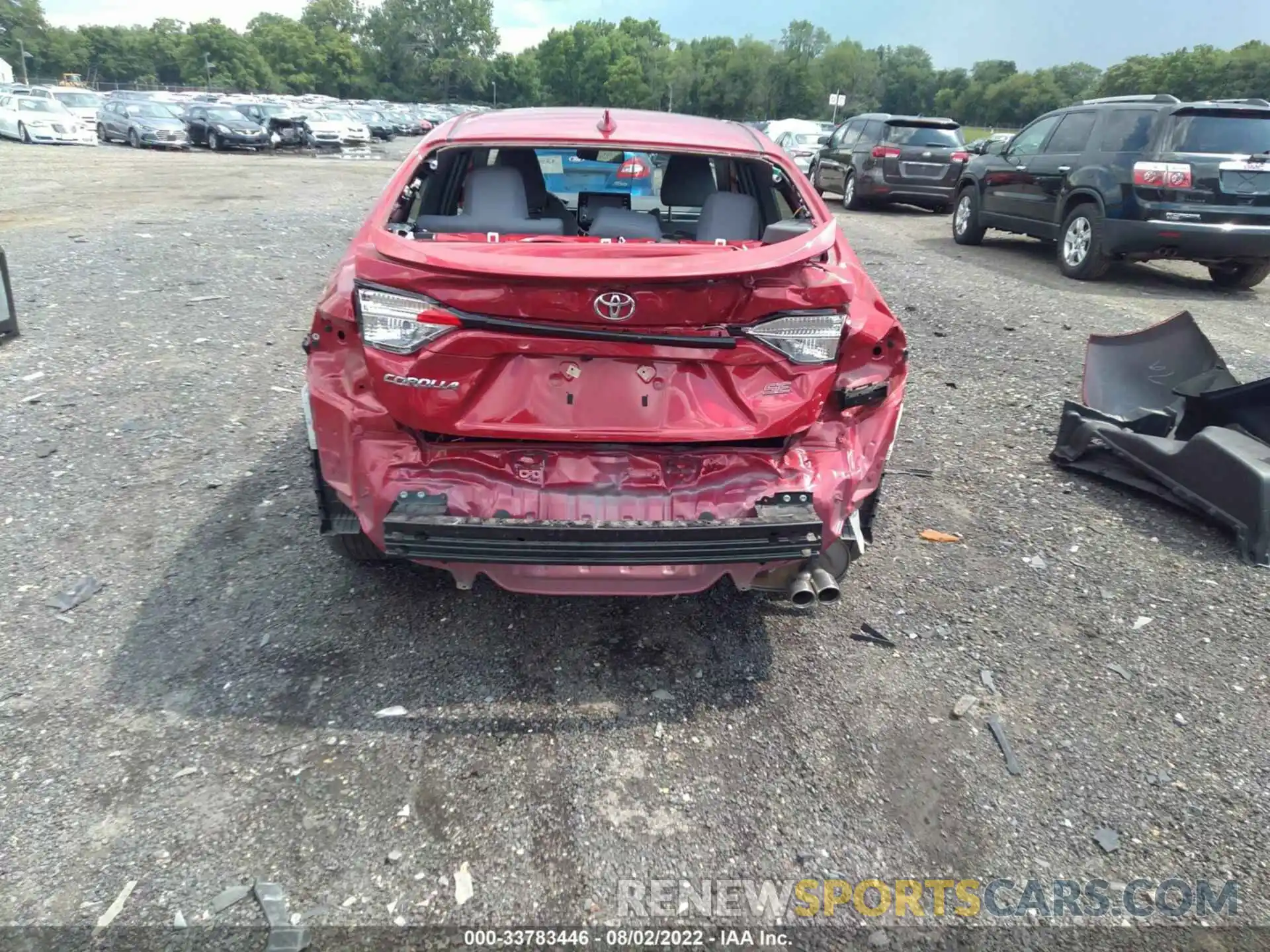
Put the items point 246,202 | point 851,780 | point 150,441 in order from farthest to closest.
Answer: point 246,202, point 150,441, point 851,780

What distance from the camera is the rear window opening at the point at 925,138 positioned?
49.1 ft

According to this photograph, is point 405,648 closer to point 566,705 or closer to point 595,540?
point 566,705

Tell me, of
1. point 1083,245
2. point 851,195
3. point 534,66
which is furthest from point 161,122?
point 534,66

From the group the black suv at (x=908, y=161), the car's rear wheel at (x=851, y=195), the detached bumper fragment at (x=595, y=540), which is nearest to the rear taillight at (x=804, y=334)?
the detached bumper fragment at (x=595, y=540)

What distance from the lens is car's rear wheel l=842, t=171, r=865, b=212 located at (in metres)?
15.8

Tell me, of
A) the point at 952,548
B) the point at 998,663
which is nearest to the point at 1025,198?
the point at 952,548

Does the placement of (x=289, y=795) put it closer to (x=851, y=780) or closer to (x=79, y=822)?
(x=79, y=822)

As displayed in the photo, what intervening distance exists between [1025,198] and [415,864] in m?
11.0

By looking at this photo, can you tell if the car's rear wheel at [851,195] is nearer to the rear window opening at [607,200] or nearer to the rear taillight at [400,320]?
the rear window opening at [607,200]

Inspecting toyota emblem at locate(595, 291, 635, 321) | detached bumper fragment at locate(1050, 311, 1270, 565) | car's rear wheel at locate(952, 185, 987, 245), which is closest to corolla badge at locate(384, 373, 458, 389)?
toyota emblem at locate(595, 291, 635, 321)

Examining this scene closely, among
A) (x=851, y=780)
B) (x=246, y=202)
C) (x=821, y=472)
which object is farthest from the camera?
(x=246, y=202)

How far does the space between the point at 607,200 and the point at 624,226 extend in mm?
1368

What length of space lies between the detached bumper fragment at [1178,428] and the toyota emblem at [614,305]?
298cm

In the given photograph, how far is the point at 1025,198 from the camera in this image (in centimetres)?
1084
